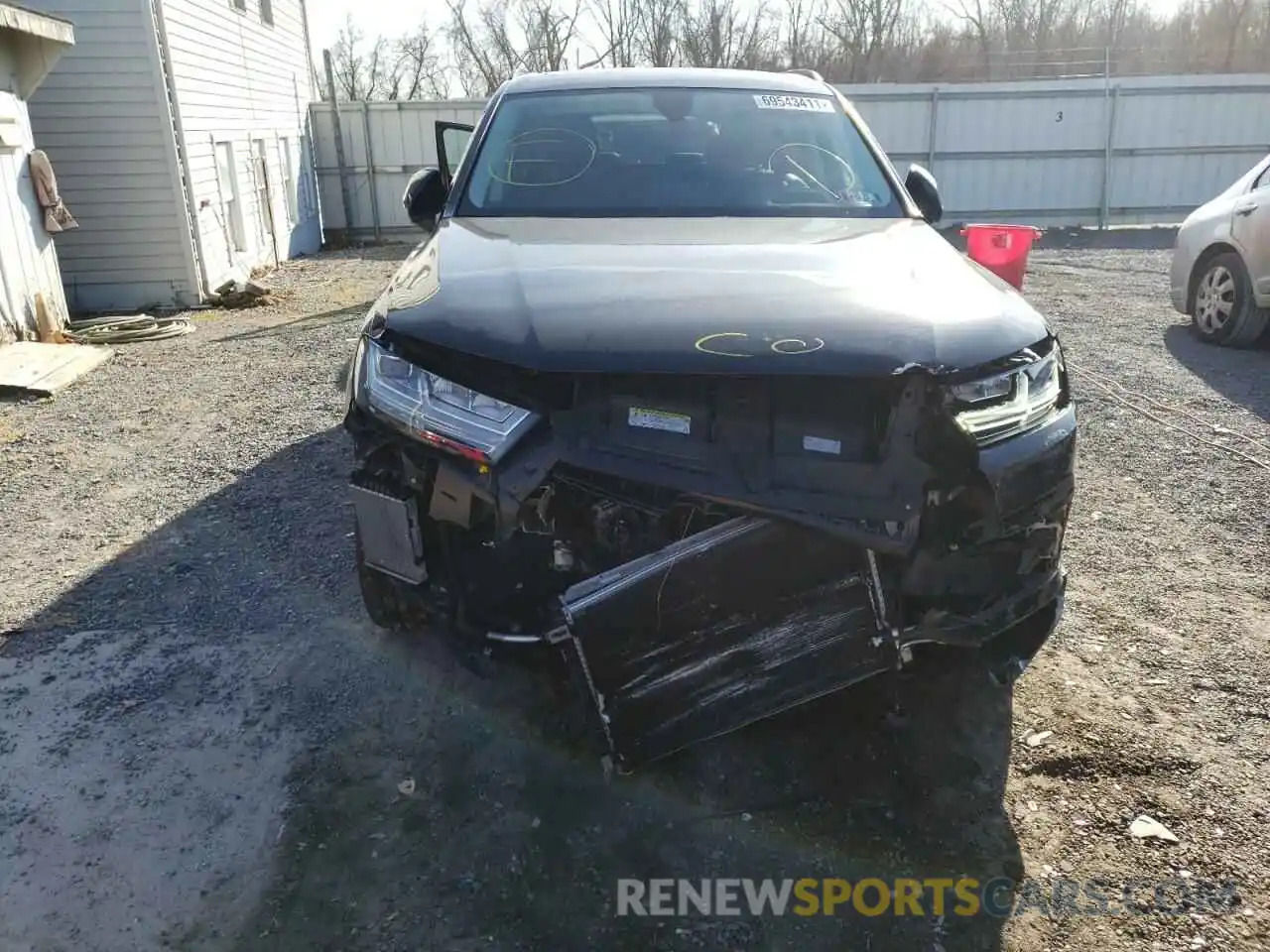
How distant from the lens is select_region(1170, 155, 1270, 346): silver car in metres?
7.25

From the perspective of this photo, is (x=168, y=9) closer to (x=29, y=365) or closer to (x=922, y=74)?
(x=29, y=365)

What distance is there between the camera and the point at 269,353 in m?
7.98

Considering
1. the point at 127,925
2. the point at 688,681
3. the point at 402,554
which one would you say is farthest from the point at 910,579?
the point at 127,925

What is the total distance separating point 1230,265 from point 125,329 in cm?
961

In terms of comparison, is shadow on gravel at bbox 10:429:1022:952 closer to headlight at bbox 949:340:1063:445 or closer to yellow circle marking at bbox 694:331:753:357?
headlight at bbox 949:340:1063:445

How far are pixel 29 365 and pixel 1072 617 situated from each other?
7249 mm

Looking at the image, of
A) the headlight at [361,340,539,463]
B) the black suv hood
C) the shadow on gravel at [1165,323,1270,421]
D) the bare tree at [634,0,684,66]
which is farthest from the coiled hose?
the bare tree at [634,0,684,66]

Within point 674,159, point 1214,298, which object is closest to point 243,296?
point 674,159

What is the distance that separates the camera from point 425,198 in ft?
13.2

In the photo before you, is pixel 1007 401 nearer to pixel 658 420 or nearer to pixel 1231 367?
pixel 658 420

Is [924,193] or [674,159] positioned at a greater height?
[674,159]

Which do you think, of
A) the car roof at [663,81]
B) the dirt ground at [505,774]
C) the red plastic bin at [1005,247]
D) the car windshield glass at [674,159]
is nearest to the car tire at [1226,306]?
the red plastic bin at [1005,247]

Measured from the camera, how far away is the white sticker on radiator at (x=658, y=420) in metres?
2.20

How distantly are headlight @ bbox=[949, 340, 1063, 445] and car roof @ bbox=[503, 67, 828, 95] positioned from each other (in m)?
2.26
